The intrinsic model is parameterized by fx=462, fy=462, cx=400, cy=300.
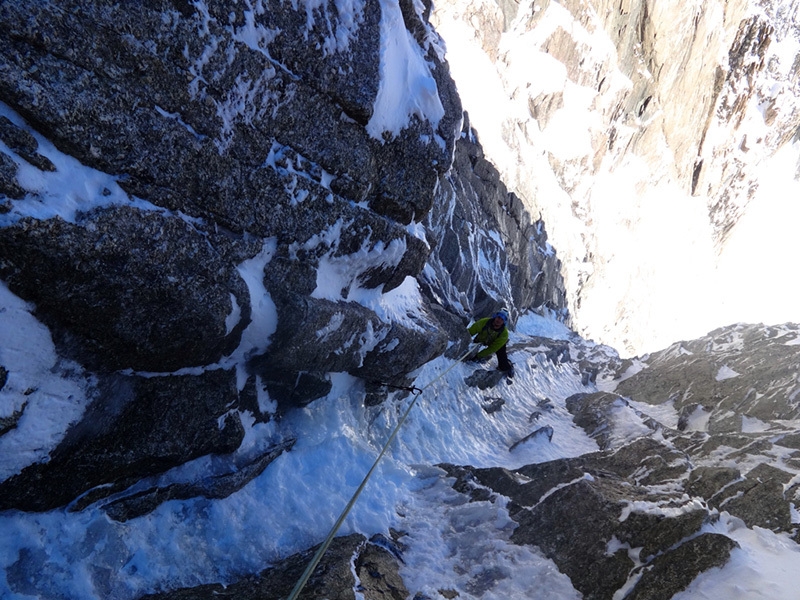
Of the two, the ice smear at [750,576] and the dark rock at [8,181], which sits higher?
the dark rock at [8,181]

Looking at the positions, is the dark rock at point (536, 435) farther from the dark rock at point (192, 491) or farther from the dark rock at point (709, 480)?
the dark rock at point (192, 491)

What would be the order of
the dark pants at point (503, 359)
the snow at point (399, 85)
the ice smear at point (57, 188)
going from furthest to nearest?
the dark pants at point (503, 359) < the snow at point (399, 85) < the ice smear at point (57, 188)

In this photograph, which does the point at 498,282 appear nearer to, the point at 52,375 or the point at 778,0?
the point at 52,375

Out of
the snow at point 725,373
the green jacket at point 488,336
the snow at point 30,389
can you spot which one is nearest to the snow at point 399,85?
the snow at point 30,389

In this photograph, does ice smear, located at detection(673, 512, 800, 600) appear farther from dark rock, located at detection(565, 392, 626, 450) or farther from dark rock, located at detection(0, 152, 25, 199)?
dark rock, located at detection(0, 152, 25, 199)

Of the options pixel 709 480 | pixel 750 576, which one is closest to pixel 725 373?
pixel 709 480

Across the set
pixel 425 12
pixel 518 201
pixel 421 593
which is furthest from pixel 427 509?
pixel 518 201
